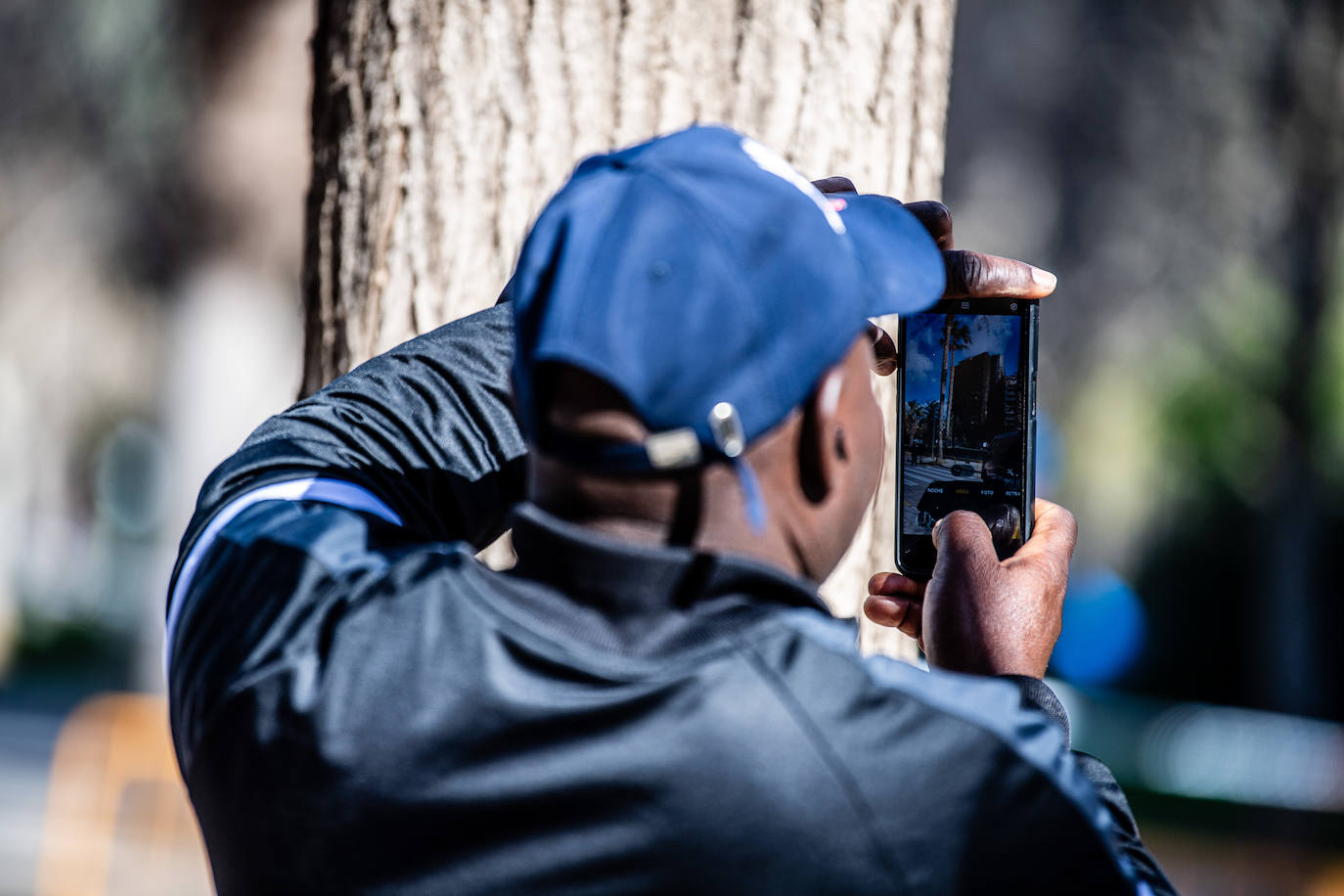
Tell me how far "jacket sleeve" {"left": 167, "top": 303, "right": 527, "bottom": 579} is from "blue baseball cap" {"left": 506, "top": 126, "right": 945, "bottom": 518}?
0.39 meters

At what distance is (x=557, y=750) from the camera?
3.91ft

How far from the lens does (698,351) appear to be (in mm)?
1223

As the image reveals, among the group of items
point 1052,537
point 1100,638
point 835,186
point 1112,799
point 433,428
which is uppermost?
point 835,186

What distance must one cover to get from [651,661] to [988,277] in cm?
81

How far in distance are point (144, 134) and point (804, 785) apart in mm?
11419

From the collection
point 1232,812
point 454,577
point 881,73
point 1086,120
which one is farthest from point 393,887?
point 1086,120

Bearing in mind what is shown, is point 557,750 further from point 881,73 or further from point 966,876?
point 881,73

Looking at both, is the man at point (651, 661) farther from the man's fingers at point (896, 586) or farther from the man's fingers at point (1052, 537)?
the man's fingers at point (896, 586)

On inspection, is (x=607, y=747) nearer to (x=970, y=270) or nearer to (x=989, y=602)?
(x=989, y=602)

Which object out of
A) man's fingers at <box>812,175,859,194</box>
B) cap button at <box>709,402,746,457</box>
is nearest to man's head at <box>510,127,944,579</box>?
cap button at <box>709,402,746,457</box>

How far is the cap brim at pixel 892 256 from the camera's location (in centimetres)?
140

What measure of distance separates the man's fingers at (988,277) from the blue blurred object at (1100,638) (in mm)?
14797

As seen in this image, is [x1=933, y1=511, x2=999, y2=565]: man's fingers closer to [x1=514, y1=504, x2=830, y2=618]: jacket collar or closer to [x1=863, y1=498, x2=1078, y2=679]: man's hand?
[x1=863, y1=498, x2=1078, y2=679]: man's hand

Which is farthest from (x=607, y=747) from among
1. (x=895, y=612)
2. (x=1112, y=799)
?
(x=895, y=612)
